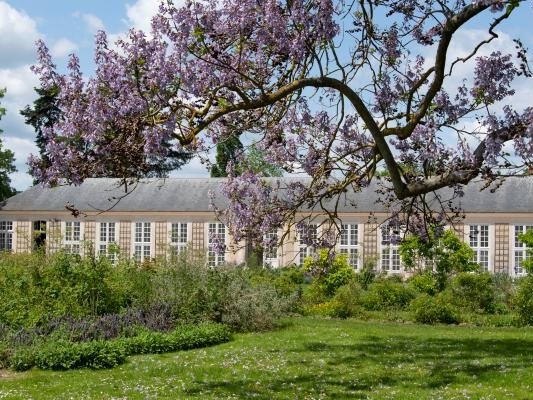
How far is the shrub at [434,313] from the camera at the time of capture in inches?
619

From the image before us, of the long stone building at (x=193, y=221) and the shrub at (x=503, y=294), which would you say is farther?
the long stone building at (x=193, y=221)

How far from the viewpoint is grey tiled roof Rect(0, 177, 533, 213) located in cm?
2925

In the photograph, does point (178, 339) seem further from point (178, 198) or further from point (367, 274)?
point (178, 198)

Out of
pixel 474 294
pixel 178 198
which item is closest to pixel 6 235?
pixel 178 198

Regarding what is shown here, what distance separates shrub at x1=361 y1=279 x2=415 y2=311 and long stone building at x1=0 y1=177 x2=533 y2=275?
29.9ft

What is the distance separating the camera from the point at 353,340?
12.5m

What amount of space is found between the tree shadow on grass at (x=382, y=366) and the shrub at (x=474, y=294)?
4052 mm

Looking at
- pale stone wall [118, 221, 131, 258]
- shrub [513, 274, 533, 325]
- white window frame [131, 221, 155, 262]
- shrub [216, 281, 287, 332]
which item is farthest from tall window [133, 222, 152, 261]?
shrub [513, 274, 533, 325]

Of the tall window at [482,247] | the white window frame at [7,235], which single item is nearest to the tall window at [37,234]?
the white window frame at [7,235]

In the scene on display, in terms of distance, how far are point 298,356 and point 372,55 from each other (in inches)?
181

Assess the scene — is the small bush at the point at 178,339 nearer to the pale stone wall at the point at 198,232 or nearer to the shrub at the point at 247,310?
the shrub at the point at 247,310

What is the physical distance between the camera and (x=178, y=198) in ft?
109

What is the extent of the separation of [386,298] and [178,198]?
55.1 ft

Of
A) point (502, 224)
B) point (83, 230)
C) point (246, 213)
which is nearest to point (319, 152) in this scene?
point (246, 213)
